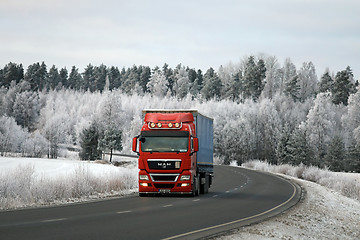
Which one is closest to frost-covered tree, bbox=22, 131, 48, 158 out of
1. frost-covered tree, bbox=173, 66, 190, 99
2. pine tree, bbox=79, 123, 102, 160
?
pine tree, bbox=79, 123, 102, 160

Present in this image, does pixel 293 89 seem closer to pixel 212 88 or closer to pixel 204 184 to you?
pixel 212 88

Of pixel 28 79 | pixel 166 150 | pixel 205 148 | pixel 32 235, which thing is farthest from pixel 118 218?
pixel 28 79

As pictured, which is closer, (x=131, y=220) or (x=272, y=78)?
(x=131, y=220)

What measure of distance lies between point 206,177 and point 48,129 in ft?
298

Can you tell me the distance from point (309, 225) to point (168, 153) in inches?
350

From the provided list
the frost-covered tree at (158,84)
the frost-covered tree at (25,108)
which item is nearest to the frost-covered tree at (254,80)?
the frost-covered tree at (158,84)

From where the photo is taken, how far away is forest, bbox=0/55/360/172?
91750mm

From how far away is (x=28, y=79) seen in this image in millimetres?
181125

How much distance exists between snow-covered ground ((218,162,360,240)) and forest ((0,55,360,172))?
5801 centimetres

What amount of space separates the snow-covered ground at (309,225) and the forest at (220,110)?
190ft

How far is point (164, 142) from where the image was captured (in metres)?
23.7

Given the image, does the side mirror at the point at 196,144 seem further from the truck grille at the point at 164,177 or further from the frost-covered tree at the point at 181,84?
the frost-covered tree at the point at 181,84

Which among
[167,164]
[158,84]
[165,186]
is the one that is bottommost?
[165,186]

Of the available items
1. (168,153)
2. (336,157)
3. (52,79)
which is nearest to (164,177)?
(168,153)
